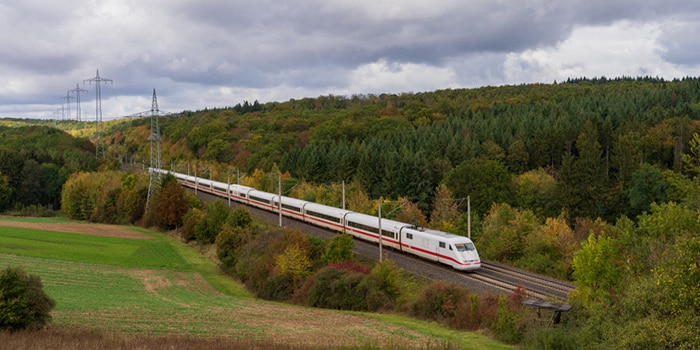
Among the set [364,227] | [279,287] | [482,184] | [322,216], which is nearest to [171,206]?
[322,216]

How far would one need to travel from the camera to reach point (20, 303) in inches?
1042

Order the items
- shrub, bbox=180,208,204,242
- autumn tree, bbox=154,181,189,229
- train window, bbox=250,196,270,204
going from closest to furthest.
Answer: shrub, bbox=180,208,204,242 < autumn tree, bbox=154,181,189,229 < train window, bbox=250,196,270,204

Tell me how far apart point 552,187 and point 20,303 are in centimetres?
7188

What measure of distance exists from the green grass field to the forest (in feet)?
21.5

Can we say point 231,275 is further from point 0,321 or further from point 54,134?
point 54,134

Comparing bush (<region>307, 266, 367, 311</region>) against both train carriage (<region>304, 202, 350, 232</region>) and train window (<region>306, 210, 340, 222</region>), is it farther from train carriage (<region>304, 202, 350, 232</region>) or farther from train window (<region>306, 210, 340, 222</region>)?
train window (<region>306, 210, 340, 222</region>)

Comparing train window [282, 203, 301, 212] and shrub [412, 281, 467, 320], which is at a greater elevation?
train window [282, 203, 301, 212]

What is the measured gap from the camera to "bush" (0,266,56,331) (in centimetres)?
2622

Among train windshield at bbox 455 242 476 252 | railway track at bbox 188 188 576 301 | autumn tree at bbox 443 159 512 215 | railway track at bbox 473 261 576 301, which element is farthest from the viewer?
autumn tree at bbox 443 159 512 215

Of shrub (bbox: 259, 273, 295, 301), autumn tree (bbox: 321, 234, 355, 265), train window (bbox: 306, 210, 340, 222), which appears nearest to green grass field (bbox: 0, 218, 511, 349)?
shrub (bbox: 259, 273, 295, 301)

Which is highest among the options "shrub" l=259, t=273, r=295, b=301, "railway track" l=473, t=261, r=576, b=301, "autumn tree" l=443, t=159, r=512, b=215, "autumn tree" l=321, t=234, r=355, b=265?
"autumn tree" l=443, t=159, r=512, b=215

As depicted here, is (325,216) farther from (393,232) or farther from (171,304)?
(171,304)

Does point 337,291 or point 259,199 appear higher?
point 259,199

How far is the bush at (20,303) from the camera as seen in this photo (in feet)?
86.0
